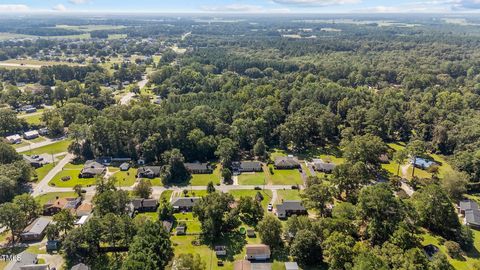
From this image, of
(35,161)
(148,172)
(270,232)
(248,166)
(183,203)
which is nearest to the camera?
(270,232)

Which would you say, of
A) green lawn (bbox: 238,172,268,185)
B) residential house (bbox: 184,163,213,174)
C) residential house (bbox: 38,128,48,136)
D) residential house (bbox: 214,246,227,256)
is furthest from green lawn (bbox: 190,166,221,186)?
residential house (bbox: 38,128,48,136)

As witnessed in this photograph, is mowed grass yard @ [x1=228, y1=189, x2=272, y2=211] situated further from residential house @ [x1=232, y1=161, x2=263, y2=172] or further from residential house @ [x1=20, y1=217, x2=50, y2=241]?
residential house @ [x1=20, y1=217, x2=50, y2=241]

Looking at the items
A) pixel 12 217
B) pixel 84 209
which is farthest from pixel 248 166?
pixel 12 217

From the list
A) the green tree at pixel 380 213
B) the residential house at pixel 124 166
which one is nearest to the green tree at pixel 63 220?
the residential house at pixel 124 166

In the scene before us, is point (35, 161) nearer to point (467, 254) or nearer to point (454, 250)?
point (454, 250)

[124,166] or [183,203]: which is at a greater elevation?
[183,203]

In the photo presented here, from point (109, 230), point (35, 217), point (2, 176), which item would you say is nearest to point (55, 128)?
point (2, 176)
